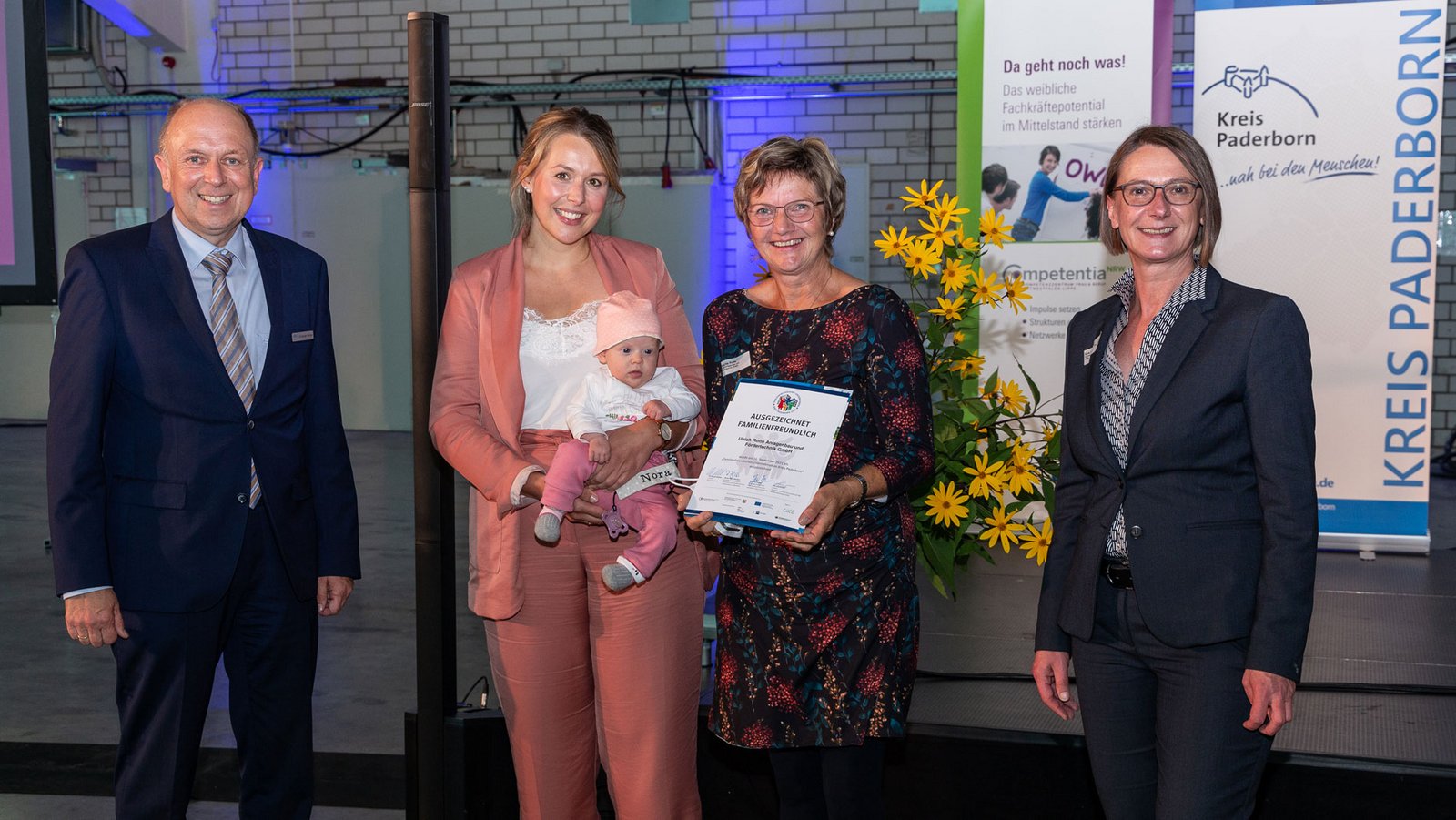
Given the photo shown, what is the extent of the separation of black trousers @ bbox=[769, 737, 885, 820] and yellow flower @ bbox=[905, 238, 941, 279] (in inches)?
50.5

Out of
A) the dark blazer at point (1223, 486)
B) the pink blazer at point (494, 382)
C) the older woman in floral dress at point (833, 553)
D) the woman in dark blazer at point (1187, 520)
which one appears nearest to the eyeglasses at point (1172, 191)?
the woman in dark blazer at point (1187, 520)

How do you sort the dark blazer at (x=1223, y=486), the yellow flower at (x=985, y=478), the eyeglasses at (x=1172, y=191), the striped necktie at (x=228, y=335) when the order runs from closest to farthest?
the dark blazer at (x=1223, y=486), the eyeglasses at (x=1172, y=191), the striped necktie at (x=228, y=335), the yellow flower at (x=985, y=478)

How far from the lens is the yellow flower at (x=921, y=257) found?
3008 millimetres

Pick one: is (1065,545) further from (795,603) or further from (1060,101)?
(1060,101)

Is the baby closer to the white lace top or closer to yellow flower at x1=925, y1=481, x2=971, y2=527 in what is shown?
the white lace top

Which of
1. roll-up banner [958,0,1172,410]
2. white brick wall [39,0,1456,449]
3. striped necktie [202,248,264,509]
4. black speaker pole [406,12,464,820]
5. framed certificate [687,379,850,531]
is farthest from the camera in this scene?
white brick wall [39,0,1456,449]

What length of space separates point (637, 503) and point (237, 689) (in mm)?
886

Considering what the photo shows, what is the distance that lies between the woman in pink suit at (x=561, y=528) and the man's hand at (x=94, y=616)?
630 millimetres

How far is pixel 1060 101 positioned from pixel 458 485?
4.86 m

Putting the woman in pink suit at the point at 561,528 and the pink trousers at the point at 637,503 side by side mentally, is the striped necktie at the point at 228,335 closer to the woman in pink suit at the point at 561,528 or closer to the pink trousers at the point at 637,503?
the woman in pink suit at the point at 561,528

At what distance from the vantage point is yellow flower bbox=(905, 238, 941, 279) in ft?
9.87

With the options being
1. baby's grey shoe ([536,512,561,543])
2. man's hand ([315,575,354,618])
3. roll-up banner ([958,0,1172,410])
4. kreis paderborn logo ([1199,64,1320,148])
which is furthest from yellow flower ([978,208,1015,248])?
kreis paderborn logo ([1199,64,1320,148])

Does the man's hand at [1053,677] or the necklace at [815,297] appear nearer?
the man's hand at [1053,677]

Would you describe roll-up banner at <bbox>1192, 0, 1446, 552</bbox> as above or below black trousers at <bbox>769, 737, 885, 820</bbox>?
above
